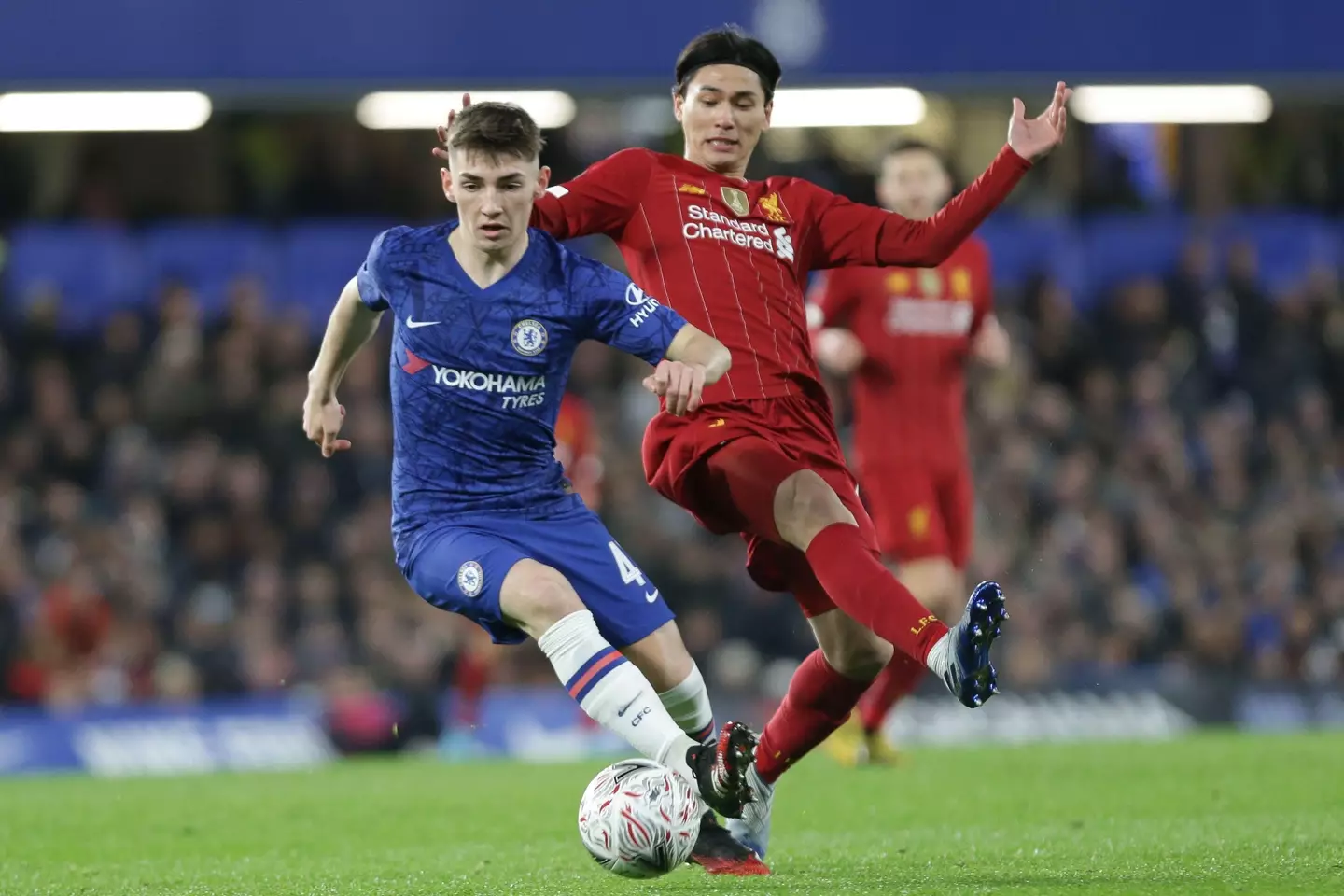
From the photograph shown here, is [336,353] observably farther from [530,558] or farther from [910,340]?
[910,340]

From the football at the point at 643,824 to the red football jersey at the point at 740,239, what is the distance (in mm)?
1294

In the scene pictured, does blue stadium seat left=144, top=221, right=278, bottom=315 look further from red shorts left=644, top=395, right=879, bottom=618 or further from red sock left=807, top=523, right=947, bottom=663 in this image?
red sock left=807, top=523, right=947, bottom=663

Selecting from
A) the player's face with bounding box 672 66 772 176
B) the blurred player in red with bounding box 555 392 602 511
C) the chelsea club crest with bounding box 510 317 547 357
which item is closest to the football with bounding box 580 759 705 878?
the chelsea club crest with bounding box 510 317 547 357

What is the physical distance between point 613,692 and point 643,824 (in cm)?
39

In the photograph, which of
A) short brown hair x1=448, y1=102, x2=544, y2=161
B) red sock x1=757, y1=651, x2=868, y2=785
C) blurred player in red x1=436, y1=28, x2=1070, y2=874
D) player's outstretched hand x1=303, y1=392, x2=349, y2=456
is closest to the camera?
short brown hair x1=448, y1=102, x2=544, y2=161

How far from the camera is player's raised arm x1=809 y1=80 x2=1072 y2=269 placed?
5.84 m

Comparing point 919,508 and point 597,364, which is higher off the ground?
point 597,364

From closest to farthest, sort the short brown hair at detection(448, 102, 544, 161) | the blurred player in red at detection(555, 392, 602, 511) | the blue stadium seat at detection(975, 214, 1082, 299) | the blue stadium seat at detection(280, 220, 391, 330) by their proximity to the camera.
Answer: the short brown hair at detection(448, 102, 544, 161) < the blurred player in red at detection(555, 392, 602, 511) < the blue stadium seat at detection(280, 220, 391, 330) < the blue stadium seat at detection(975, 214, 1082, 299)

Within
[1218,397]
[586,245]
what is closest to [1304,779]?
[1218,397]

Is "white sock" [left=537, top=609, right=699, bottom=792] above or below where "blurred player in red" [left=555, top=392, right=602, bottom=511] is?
below

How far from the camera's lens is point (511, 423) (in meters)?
5.73

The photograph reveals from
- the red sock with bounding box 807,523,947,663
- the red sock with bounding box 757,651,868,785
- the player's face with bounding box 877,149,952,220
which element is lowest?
the red sock with bounding box 757,651,868,785

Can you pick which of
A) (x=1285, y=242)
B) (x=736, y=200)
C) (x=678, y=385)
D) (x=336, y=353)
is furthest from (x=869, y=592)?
(x=1285, y=242)

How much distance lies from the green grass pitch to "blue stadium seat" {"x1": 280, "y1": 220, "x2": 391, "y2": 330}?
6245 mm
